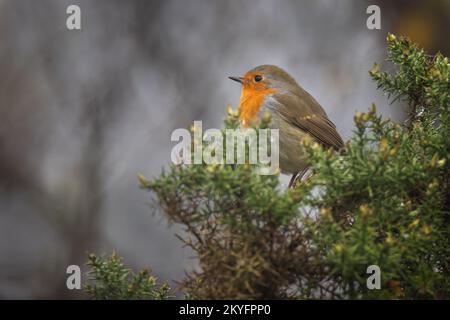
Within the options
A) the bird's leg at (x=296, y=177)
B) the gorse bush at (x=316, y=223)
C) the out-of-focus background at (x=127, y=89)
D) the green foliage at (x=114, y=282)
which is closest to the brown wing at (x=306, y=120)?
the bird's leg at (x=296, y=177)

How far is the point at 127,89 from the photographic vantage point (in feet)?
18.1

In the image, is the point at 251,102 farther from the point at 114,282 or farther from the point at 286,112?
the point at 114,282

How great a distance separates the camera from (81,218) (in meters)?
5.04

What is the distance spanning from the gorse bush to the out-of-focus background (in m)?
3.18

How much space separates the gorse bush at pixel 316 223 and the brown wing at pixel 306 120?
5.92 ft

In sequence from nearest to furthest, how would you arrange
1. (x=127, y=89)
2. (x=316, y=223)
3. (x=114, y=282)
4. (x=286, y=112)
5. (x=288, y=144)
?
(x=316, y=223) < (x=114, y=282) < (x=288, y=144) < (x=286, y=112) < (x=127, y=89)

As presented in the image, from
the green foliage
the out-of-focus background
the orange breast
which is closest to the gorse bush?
the green foliage

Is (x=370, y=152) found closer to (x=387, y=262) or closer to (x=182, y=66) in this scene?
(x=387, y=262)

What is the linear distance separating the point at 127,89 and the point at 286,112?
204 centimetres

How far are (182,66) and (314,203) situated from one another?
3844 millimetres

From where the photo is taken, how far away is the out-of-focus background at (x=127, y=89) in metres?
5.18

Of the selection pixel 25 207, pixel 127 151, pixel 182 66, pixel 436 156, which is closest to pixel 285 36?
pixel 182 66

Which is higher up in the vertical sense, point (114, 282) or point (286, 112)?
point (286, 112)

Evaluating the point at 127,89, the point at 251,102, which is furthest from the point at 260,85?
the point at 127,89
